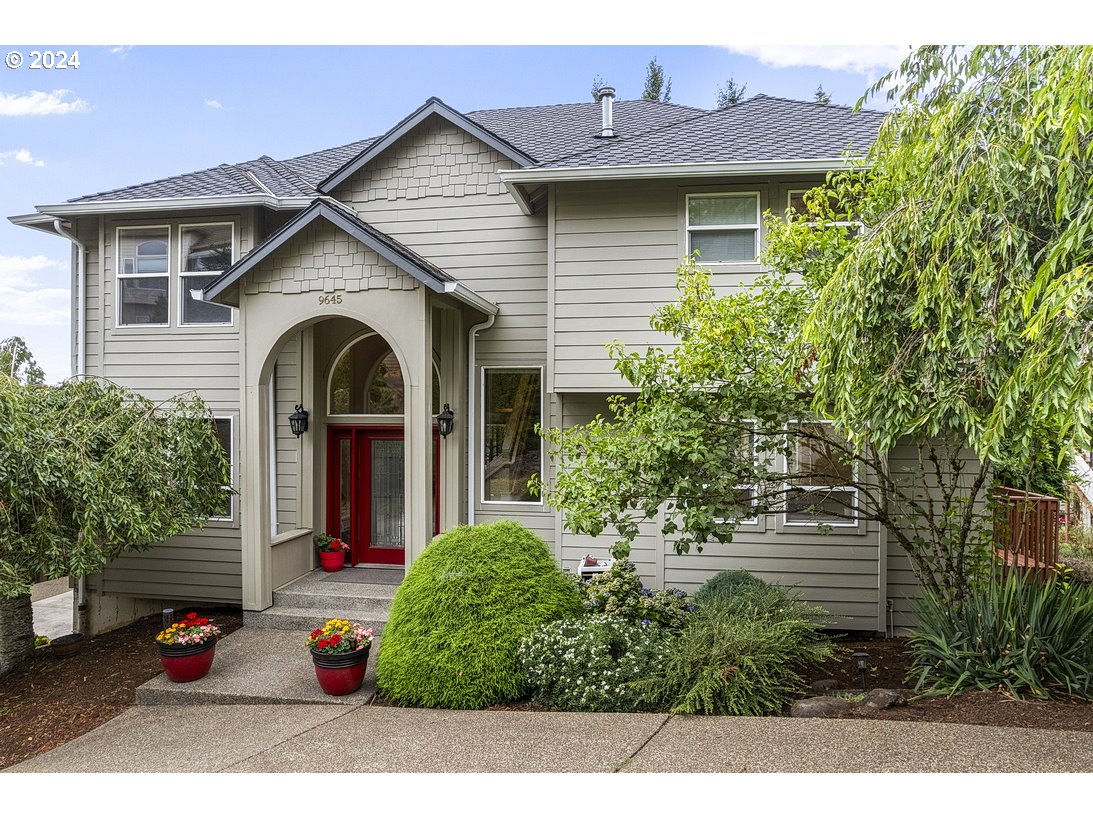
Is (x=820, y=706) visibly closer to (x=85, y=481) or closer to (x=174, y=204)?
(x=85, y=481)

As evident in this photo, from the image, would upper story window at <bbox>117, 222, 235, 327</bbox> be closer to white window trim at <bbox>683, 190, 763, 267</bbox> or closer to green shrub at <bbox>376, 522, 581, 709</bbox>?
green shrub at <bbox>376, 522, 581, 709</bbox>

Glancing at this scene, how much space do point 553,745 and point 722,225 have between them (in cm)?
596

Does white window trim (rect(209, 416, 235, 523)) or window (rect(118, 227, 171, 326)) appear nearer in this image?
white window trim (rect(209, 416, 235, 523))

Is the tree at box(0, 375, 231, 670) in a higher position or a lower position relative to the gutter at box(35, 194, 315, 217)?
lower

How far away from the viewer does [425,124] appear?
355 inches

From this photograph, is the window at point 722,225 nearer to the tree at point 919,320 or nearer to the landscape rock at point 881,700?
the tree at point 919,320

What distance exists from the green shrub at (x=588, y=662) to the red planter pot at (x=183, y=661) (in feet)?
10.5

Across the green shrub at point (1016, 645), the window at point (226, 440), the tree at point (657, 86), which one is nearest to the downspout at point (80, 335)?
the window at point (226, 440)

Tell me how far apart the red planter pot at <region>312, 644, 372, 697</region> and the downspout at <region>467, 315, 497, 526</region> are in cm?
311

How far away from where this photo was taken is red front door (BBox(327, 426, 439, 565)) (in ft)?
30.5

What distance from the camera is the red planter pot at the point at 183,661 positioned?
6195 mm

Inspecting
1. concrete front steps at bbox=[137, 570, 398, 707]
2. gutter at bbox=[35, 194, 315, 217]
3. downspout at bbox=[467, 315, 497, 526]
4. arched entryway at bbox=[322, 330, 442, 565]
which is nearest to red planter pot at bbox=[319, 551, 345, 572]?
concrete front steps at bbox=[137, 570, 398, 707]
